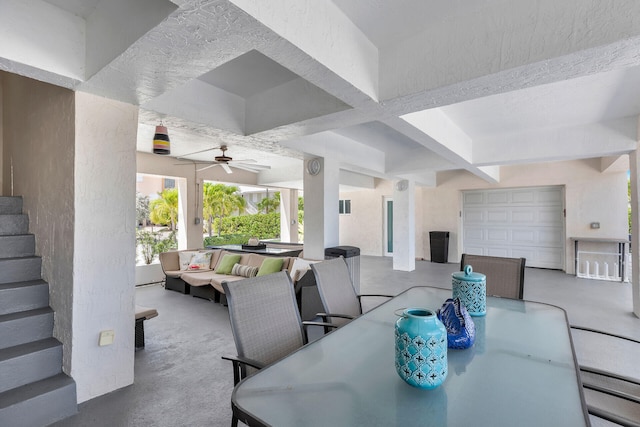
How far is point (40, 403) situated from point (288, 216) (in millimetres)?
8633

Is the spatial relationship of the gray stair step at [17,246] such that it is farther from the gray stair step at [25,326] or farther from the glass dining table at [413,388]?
the glass dining table at [413,388]

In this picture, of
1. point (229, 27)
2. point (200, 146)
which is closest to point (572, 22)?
point (229, 27)

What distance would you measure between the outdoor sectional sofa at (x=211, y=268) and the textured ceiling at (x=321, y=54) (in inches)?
80.2

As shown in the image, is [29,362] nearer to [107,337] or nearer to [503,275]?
[107,337]

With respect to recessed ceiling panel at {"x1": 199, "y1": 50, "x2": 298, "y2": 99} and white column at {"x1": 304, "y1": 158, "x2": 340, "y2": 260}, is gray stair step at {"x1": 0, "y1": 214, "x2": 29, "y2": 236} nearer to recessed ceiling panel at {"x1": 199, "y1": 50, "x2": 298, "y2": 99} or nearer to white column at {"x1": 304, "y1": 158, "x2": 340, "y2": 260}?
recessed ceiling panel at {"x1": 199, "y1": 50, "x2": 298, "y2": 99}

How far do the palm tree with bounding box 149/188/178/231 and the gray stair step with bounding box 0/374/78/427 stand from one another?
649 centimetres

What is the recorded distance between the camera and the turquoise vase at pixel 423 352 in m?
1.09

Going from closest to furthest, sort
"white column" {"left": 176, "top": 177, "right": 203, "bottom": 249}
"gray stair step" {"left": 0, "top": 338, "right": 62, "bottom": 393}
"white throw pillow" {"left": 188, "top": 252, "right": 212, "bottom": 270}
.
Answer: "gray stair step" {"left": 0, "top": 338, "right": 62, "bottom": 393} < "white throw pillow" {"left": 188, "top": 252, "right": 212, "bottom": 270} < "white column" {"left": 176, "top": 177, "right": 203, "bottom": 249}

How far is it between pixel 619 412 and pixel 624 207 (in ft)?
23.8

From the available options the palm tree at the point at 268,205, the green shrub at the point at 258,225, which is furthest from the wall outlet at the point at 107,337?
the palm tree at the point at 268,205

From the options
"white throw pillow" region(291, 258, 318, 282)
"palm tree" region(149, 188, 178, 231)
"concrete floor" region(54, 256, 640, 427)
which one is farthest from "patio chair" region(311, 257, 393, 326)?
"palm tree" region(149, 188, 178, 231)

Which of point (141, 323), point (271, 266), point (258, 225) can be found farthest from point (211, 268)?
point (258, 225)

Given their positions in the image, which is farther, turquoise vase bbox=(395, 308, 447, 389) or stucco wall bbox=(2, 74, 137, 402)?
stucco wall bbox=(2, 74, 137, 402)

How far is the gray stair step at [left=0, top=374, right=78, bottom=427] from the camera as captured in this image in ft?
6.15
